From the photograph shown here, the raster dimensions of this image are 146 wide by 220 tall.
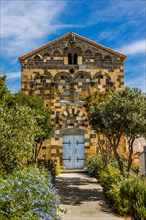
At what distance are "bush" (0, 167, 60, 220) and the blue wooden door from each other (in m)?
15.7

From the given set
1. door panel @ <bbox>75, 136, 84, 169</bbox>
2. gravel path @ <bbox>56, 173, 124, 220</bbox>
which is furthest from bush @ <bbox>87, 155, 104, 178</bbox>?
gravel path @ <bbox>56, 173, 124, 220</bbox>

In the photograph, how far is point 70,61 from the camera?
25.2 m

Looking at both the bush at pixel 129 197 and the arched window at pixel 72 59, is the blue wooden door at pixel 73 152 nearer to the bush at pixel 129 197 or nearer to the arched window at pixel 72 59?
the arched window at pixel 72 59

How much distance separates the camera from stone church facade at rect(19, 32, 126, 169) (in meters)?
24.2

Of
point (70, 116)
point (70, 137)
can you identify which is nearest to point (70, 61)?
point (70, 116)

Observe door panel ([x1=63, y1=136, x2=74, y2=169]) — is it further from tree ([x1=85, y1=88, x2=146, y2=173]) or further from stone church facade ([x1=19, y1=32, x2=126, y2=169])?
tree ([x1=85, y1=88, x2=146, y2=173])

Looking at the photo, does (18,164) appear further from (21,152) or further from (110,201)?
(110,201)

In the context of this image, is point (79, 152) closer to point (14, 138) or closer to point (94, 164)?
point (94, 164)

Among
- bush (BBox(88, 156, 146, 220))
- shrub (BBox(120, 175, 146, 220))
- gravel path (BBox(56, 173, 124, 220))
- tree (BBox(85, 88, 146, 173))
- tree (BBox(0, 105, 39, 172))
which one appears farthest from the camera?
tree (BBox(85, 88, 146, 173))

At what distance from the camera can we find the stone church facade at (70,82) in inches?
953

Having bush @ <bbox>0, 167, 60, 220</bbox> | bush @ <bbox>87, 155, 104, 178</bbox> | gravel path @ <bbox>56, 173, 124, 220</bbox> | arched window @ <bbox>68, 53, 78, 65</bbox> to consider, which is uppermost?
arched window @ <bbox>68, 53, 78, 65</bbox>

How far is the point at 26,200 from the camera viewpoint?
7.22 meters

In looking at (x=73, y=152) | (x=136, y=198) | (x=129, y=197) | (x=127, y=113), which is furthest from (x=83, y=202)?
(x=73, y=152)

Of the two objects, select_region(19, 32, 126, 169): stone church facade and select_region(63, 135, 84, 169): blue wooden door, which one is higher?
select_region(19, 32, 126, 169): stone church facade
